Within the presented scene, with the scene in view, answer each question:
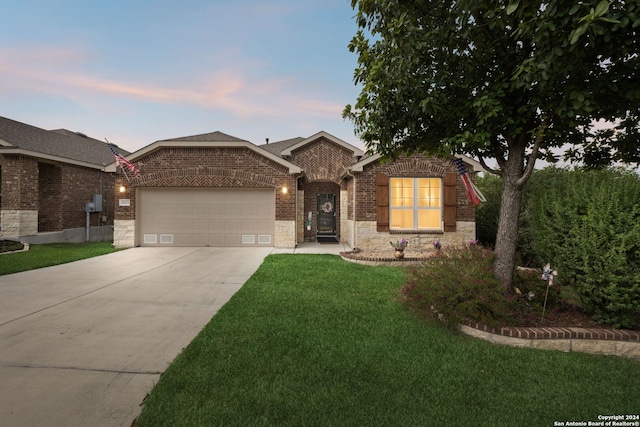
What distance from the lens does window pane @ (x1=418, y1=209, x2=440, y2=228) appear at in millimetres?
11062

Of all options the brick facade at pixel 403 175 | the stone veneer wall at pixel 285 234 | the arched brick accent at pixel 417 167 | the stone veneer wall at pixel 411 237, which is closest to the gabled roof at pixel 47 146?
the stone veneer wall at pixel 285 234

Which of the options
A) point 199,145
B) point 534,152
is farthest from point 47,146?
point 534,152

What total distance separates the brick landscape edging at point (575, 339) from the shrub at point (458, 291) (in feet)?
0.75

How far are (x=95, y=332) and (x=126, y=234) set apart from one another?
915 centimetres

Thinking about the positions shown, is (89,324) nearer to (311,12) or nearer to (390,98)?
(390,98)

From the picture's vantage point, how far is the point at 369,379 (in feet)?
8.81

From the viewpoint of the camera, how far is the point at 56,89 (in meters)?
15.7

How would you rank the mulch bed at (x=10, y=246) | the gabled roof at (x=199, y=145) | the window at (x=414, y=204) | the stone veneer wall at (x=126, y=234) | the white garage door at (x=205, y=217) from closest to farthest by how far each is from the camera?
the mulch bed at (x=10, y=246), the window at (x=414, y=204), the gabled roof at (x=199, y=145), the stone veneer wall at (x=126, y=234), the white garage door at (x=205, y=217)

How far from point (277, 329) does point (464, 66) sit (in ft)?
14.8

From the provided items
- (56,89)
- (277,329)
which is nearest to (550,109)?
(277,329)

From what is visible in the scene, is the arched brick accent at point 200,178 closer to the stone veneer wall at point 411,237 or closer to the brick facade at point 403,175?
the brick facade at point 403,175


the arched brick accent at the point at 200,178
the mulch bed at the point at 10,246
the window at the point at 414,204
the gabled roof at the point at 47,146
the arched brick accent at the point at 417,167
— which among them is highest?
the gabled roof at the point at 47,146

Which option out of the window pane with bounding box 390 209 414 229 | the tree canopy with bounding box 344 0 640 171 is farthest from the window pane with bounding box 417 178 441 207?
the tree canopy with bounding box 344 0 640 171

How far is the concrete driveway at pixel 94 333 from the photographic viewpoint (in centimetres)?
236
